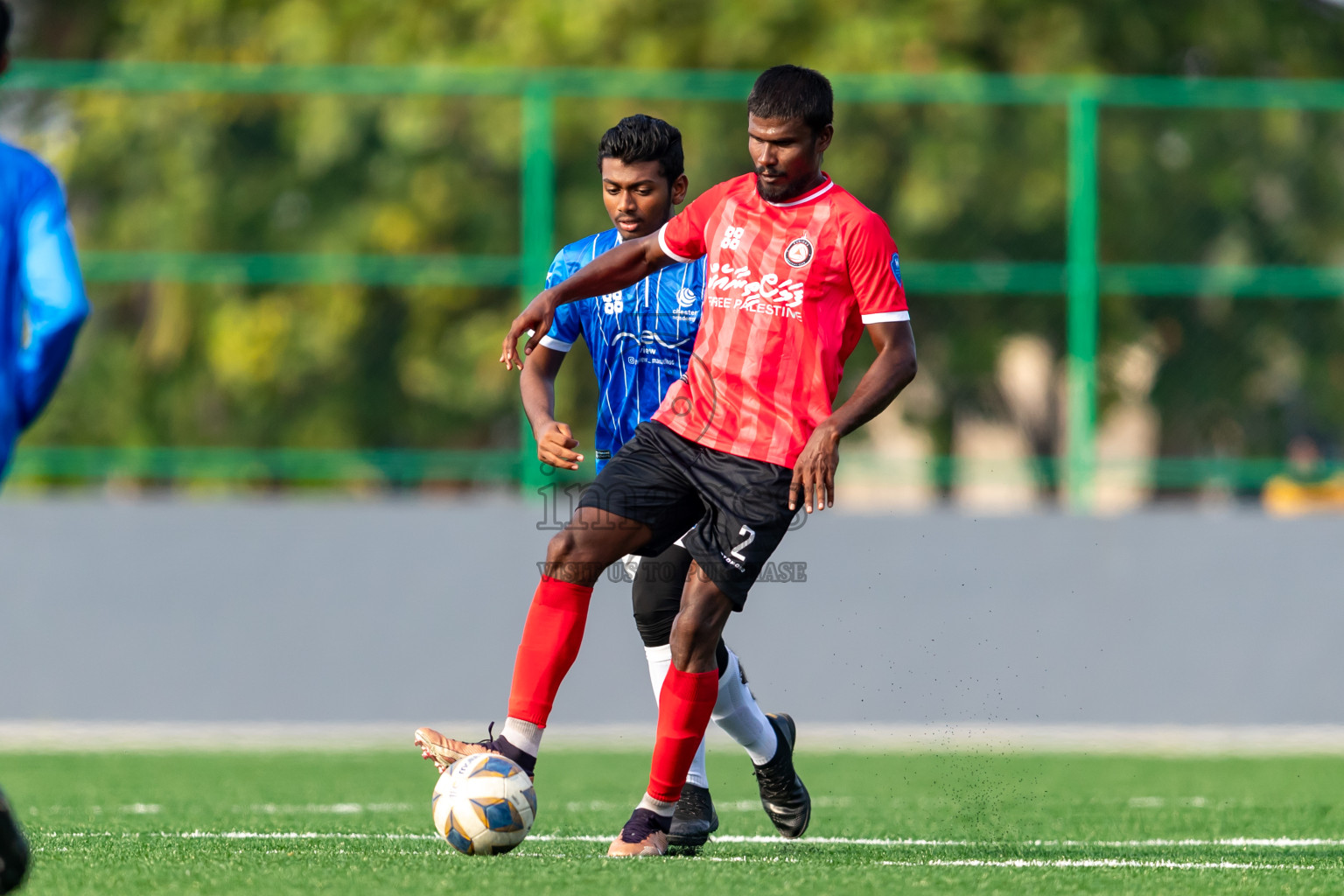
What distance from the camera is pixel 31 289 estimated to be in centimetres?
369

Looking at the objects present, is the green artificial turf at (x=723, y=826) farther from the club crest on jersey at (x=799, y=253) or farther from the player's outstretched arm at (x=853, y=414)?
the club crest on jersey at (x=799, y=253)

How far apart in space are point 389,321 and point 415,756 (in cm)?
269

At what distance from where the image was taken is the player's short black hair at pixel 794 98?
15.7ft

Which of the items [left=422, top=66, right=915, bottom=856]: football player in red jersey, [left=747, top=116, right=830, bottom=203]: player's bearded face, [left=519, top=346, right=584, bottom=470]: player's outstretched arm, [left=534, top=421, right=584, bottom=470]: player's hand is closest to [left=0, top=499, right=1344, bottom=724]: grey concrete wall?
[left=519, top=346, right=584, bottom=470]: player's outstretched arm

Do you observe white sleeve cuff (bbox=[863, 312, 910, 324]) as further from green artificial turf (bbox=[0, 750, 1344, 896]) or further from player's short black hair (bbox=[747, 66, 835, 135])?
green artificial turf (bbox=[0, 750, 1344, 896])

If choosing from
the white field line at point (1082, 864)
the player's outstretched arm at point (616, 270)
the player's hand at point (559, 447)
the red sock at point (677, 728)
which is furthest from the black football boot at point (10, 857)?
the white field line at point (1082, 864)

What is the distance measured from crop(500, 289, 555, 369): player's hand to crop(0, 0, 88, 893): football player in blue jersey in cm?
129

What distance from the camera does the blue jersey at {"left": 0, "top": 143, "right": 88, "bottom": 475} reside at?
3668 millimetres

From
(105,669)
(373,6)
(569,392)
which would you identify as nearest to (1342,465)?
(569,392)

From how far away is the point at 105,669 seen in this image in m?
9.70

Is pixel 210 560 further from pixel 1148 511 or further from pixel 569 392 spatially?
pixel 1148 511

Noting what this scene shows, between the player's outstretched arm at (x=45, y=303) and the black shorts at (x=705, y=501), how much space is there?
163 cm

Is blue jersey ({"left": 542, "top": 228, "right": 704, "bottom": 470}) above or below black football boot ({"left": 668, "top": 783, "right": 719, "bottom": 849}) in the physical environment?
above

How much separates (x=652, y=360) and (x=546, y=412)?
0.56 metres
